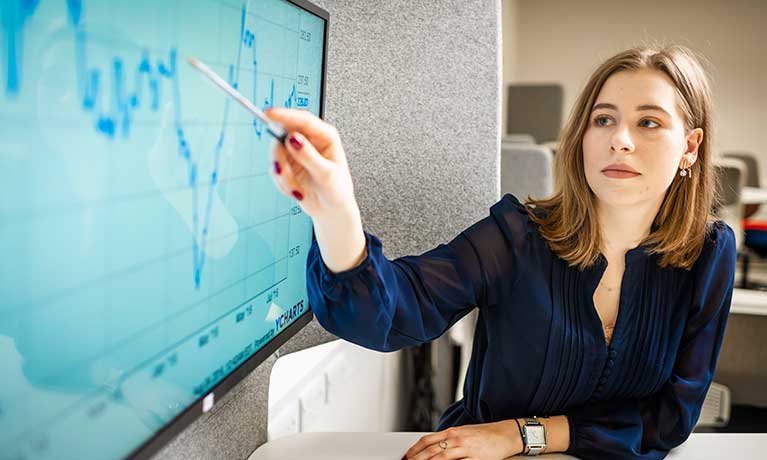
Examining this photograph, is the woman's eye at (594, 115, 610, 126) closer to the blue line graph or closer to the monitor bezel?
the monitor bezel

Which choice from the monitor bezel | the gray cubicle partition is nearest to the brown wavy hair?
the gray cubicle partition

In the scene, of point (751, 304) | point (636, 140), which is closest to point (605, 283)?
point (636, 140)

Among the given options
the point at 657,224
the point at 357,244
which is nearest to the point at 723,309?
the point at 657,224

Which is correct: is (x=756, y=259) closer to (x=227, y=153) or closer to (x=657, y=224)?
(x=657, y=224)

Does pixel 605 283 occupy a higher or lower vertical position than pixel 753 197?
Result: lower

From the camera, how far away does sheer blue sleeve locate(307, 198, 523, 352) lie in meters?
0.68

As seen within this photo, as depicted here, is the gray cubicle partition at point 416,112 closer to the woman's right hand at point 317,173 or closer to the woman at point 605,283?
the woman at point 605,283

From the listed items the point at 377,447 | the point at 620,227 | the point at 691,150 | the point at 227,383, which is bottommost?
the point at 377,447

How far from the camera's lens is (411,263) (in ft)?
2.73

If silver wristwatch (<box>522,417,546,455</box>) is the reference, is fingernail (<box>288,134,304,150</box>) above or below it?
A: above

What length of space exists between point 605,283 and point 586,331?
74 mm

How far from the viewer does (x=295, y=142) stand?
0.50 meters

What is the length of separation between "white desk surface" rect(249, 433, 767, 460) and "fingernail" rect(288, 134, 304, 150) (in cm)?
41

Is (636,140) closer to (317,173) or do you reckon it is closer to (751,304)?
(317,173)
